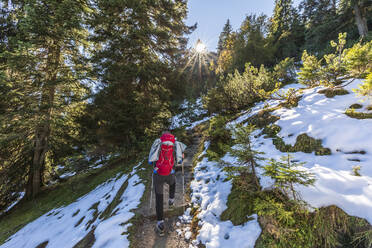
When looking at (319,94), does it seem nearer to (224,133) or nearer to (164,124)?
(224,133)

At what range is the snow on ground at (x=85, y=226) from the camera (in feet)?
11.3

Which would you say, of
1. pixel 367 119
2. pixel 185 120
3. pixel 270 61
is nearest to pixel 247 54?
pixel 270 61

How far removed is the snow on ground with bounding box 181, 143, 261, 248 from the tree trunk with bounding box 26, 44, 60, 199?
851 cm

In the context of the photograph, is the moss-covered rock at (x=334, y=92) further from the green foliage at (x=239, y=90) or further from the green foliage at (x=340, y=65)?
the green foliage at (x=239, y=90)

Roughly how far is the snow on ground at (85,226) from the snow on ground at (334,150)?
3.71 metres

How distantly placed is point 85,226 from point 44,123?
6108 mm

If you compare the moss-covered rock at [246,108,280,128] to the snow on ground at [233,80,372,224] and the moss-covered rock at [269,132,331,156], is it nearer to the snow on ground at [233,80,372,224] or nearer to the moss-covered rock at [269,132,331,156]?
the snow on ground at [233,80,372,224]

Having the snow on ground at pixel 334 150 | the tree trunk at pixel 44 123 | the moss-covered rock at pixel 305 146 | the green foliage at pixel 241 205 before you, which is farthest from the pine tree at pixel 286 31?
the tree trunk at pixel 44 123

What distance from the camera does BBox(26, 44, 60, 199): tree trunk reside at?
7758 mm

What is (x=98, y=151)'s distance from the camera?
9.50m

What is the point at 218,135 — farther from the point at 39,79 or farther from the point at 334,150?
the point at 39,79

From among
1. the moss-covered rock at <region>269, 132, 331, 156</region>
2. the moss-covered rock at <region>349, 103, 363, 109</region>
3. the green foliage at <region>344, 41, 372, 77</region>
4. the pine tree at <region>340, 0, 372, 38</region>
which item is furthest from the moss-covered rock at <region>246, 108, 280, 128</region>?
the pine tree at <region>340, 0, 372, 38</region>

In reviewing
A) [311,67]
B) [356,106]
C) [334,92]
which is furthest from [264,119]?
[311,67]

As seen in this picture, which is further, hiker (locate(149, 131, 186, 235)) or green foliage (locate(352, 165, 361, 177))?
hiker (locate(149, 131, 186, 235))
